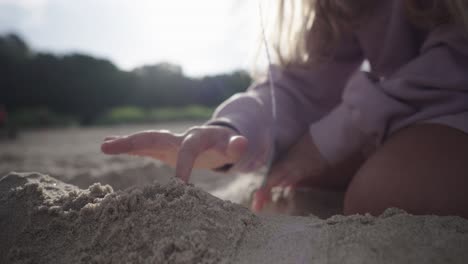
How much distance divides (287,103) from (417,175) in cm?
54

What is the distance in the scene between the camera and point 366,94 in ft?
3.19

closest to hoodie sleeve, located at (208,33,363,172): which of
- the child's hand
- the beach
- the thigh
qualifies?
the child's hand

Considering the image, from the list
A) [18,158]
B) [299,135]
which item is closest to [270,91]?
[299,135]

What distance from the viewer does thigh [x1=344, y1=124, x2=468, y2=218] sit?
0.73 meters

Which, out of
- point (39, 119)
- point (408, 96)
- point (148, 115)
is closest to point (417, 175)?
point (408, 96)

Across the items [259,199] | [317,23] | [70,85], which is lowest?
[70,85]

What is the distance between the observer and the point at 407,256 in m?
0.51

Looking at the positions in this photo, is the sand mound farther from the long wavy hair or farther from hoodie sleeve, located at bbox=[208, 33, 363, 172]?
the long wavy hair

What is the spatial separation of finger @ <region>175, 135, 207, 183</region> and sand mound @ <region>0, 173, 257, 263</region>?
0.26 ft

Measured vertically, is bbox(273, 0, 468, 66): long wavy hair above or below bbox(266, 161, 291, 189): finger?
above

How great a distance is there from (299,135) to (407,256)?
74 cm

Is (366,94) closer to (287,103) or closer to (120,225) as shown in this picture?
(287,103)

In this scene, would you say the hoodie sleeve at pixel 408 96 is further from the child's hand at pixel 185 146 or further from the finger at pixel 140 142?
the finger at pixel 140 142

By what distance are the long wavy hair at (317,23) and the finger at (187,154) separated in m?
0.51
